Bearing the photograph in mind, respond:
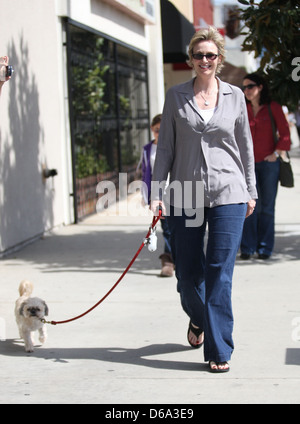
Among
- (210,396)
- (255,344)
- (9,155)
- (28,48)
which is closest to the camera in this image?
(210,396)

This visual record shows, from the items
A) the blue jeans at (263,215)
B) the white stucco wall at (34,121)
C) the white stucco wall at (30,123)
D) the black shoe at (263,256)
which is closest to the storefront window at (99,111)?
the white stucco wall at (34,121)

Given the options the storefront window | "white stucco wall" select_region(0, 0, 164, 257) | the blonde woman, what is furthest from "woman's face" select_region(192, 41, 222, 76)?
the storefront window

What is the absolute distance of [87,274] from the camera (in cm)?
895

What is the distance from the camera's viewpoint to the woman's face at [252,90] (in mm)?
9234

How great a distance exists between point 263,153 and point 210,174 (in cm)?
399

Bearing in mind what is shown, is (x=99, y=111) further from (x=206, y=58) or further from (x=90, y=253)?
(x=206, y=58)

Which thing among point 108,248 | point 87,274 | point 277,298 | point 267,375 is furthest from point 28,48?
point 267,375

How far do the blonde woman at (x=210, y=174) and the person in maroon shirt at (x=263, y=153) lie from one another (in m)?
3.68

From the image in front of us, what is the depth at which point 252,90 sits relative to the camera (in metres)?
9.23

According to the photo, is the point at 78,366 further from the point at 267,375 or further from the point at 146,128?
the point at 146,128

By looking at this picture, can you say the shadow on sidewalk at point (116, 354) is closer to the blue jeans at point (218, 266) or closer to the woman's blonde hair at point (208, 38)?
the blue jeans at point (218, 266)

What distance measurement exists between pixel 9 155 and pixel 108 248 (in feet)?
5.18

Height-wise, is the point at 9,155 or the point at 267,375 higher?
the point at 9,155

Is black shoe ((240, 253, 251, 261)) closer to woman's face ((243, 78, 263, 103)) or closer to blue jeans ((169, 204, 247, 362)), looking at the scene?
woman's face ((243, 78, 263, 103))
